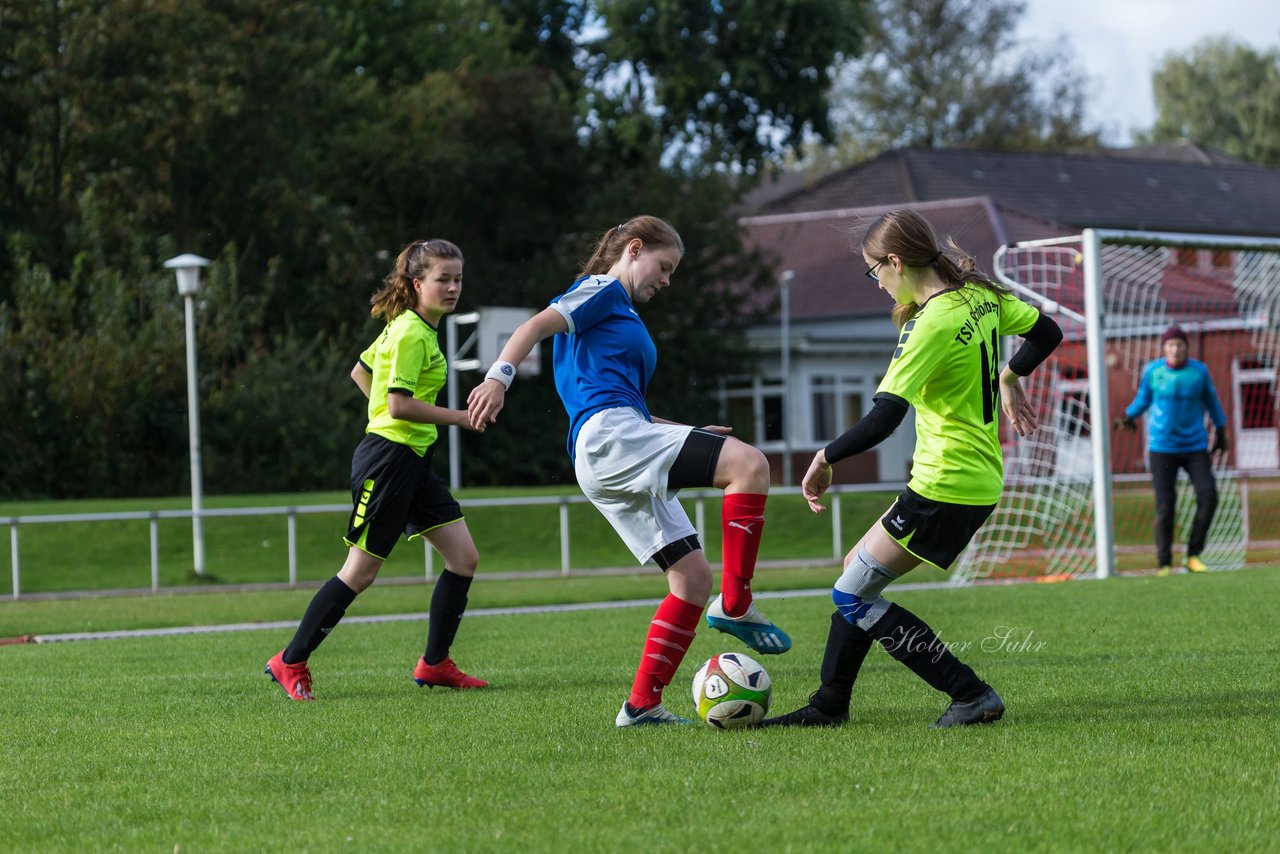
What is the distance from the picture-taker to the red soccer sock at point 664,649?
5.70 metres

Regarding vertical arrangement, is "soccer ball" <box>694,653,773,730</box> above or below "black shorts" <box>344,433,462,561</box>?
below

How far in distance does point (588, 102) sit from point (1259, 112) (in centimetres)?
3164

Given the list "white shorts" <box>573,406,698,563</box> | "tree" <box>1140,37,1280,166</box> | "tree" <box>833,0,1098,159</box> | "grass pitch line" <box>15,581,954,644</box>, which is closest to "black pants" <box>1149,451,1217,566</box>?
"grass pitch line" <box>15,581,954,644</box>

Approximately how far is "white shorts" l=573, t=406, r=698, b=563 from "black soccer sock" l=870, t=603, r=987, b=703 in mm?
815

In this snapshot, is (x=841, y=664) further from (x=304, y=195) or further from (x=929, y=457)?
(x=304, y=195)

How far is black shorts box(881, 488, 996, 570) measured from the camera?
5324mm

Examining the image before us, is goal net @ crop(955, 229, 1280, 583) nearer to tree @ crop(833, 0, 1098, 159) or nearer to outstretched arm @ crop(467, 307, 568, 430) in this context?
outstretched arm @ crop(467, 307, 568, 430)

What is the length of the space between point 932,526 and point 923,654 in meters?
0.47

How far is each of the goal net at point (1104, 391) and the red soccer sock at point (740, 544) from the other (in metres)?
8.78

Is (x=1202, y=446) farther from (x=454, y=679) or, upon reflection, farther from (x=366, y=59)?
(x=366, y=59)

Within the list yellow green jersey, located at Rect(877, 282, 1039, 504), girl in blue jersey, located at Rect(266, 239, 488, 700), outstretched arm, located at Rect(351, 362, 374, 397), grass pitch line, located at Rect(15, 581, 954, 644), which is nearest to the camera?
yellow green jersey, located at Rect(877, 282, 1039, 504)

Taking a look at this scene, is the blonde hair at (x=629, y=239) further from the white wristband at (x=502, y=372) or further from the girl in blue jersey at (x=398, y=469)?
the girl in blue jersey at (x=398, y=469)

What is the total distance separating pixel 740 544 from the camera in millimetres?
5500

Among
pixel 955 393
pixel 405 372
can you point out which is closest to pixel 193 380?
pixel 405 372
